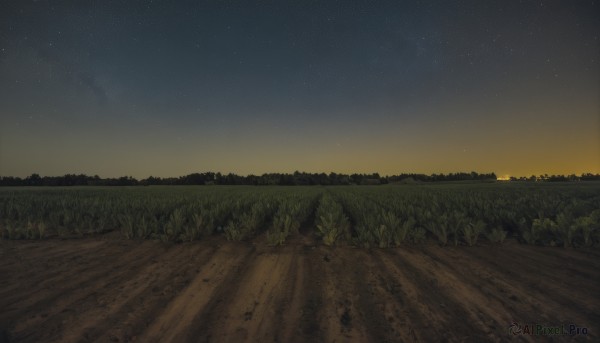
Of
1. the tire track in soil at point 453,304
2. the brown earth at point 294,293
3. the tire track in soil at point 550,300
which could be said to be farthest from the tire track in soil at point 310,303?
the tire track in soil at point 550,300

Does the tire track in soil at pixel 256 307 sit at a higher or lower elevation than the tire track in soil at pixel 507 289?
lower

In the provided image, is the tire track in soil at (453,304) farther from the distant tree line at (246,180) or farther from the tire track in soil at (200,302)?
the distant tree line at (246,180)

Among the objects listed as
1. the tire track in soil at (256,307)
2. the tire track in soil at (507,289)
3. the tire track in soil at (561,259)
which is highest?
the tire track in soil at (561,259)

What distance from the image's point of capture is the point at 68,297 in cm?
405

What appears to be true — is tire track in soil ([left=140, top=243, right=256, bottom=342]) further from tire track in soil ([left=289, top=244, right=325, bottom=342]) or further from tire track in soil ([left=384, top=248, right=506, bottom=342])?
tire track in soil ([left=384, top=248, right=506, bottom=342])

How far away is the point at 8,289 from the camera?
4.27 m

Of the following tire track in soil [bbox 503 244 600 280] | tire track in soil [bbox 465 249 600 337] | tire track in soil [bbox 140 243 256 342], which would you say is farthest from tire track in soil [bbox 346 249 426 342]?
tire track in soil [bbox 503 244 600 280]

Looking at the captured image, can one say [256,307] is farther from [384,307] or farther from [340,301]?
[384,307]

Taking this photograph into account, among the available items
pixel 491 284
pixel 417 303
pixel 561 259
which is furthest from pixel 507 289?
pixel 561 259

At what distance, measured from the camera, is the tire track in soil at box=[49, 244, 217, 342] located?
3287mm

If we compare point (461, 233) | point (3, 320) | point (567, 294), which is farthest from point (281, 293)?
point (461, 233)

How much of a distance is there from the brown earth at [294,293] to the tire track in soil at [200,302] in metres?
0.02

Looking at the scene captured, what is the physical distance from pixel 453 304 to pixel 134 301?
4494mm

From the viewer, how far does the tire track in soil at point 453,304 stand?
10.6 feet
